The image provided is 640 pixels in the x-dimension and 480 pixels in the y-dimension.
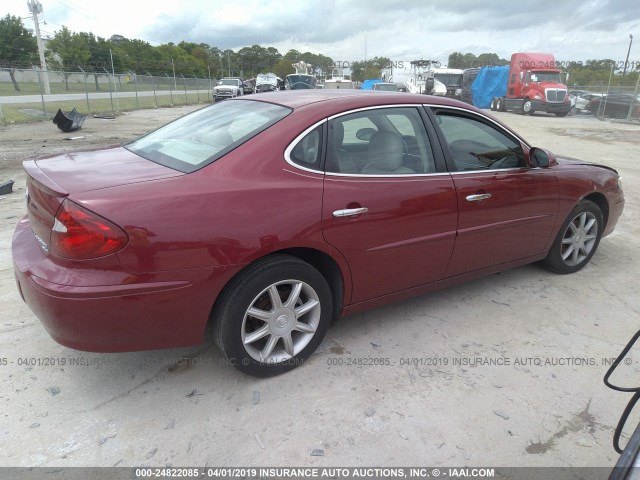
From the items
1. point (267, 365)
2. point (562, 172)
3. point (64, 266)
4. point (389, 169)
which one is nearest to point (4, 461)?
point (64, 266)

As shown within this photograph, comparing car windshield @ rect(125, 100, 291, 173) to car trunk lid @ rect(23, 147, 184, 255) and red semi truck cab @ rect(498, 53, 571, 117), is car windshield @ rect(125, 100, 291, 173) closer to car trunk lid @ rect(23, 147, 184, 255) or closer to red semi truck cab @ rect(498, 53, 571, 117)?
car trunk lid @ rect(23, 147, 184, 255)

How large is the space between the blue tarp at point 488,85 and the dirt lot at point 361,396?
31806mm

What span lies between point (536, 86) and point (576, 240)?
87.8 ft

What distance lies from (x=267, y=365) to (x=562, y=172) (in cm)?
287

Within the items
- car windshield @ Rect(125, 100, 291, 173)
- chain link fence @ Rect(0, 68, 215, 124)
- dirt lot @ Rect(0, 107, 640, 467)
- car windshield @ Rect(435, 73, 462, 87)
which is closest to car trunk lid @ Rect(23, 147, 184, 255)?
car windshield @ Rect(125, 100, 291, 173)

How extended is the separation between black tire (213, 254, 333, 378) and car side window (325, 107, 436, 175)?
2.25 ft

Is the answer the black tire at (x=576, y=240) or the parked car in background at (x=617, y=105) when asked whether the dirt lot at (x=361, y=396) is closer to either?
the black tire at (x=576, y=240)

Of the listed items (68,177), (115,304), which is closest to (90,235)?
(115,304)

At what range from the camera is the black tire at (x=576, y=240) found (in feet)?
13.3

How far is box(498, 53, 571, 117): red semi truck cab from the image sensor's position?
26406mm

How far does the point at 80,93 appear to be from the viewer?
34.8m

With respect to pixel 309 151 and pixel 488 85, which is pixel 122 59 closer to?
pixel 488 85

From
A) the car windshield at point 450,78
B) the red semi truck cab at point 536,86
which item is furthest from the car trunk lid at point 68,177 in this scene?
the car windshield at point 450,78

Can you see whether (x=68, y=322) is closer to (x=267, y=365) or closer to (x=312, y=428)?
(x=267, y=365)
